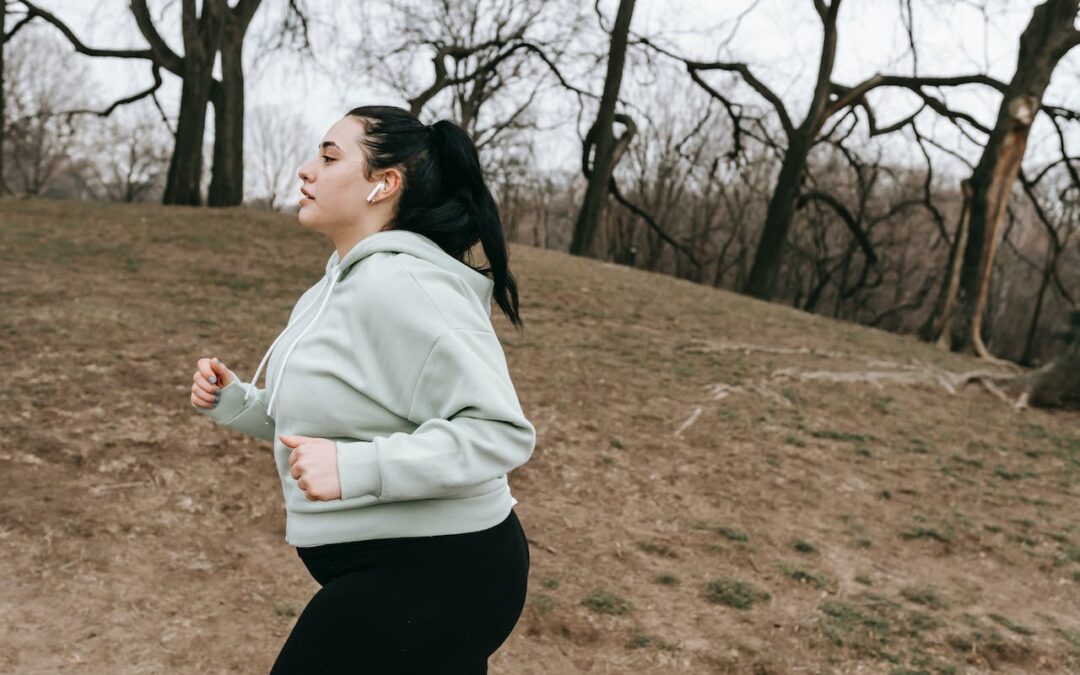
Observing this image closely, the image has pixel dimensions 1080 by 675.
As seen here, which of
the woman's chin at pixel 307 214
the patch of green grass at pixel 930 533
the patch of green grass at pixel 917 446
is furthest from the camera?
the patch of green grass at pixel 917 446

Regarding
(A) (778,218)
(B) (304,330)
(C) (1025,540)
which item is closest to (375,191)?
(B) (304,330)

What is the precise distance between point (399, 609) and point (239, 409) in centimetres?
71

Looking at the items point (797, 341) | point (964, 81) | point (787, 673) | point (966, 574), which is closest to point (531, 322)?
point (797, 341)

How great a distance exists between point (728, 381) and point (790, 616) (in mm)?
4231

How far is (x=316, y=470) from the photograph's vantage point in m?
1.38

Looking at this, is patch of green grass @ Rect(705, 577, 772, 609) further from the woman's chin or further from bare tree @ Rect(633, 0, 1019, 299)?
bare tree @ Rect(633, 0, 1019, 299)

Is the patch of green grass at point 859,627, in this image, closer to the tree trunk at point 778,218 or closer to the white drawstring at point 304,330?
the white drawstring at point 304,330

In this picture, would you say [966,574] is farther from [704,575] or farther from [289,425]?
[289,425]

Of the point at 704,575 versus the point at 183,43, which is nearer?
the point at 704,575

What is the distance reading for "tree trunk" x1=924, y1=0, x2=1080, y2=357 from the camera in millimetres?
12484

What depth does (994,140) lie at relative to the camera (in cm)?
1302

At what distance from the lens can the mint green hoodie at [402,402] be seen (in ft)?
4.71

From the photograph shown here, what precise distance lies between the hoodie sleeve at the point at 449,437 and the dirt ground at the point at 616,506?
7.20ft

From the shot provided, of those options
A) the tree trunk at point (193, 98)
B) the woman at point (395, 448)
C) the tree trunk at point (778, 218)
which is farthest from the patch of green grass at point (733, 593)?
the tree trunk at point (778, 218)
